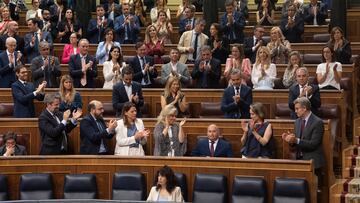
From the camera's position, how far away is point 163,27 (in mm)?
16344

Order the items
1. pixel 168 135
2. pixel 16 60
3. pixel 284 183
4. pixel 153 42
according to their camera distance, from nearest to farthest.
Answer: pixel 284 183 < pixel 168 135 < pixel 16 60 < pixel 153 42

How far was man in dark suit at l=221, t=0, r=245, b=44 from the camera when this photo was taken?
16.3 metres

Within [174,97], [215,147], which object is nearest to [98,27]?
[174,97]

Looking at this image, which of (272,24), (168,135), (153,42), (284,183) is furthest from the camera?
(272,24)

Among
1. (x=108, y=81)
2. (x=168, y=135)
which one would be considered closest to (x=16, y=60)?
(x=108, y=81)

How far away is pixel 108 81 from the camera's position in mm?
14375

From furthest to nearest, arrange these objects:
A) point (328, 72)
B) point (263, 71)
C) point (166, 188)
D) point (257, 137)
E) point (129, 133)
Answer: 1. point (263, 71)
2. point (328, 72)
3. point (129, 133)
4. point (257, 137)
5. point (166, 188)

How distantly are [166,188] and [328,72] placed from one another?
3672mm

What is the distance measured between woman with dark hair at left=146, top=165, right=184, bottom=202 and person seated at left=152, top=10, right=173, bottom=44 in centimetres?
540

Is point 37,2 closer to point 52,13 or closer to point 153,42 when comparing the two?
point 52,13

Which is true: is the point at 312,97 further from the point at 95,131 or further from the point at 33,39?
the point at 33,39

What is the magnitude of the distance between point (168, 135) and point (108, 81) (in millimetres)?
2575

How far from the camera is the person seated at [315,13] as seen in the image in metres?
17.2

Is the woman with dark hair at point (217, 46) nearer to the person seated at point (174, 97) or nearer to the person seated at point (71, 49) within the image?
the person seated at point (71, 49)
